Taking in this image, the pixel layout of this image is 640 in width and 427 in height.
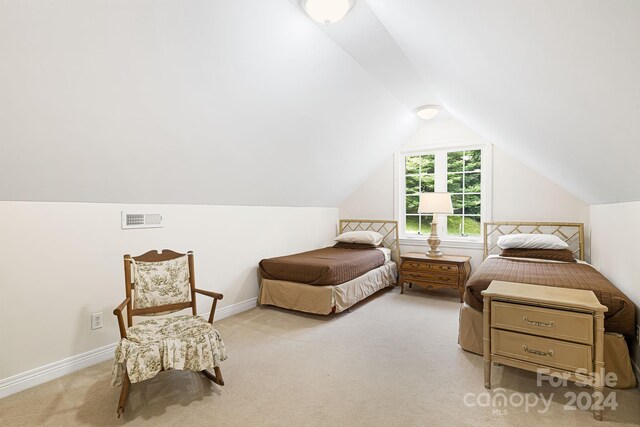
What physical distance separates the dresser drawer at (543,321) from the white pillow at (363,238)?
8.97 feet

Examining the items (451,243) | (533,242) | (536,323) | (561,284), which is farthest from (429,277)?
(536,323)

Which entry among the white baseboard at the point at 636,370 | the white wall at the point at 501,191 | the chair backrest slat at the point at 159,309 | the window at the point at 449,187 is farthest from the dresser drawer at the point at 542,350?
the window at the point at 449,187

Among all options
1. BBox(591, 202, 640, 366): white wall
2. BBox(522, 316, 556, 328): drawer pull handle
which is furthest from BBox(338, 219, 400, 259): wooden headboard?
BBox(522, 316, 556, 328): drawer pull handle

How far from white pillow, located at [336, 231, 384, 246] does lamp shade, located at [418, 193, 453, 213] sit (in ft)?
2.76

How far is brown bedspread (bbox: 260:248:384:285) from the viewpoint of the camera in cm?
346

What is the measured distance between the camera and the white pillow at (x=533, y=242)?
3586mm

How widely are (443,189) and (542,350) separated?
10.6 ft

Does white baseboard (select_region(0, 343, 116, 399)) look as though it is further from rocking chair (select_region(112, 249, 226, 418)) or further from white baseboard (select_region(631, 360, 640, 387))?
white baseboard (select_region(631, 360, 640, 387))

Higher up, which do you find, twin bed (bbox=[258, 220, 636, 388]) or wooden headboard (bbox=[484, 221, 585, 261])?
wooden headboard (bbox=[484, 221, 585, 261])

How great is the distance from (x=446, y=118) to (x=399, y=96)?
4.09 feet

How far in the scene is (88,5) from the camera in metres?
1.58

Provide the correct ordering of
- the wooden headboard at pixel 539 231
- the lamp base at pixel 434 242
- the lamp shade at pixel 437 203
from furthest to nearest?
the lamp base at pixel 434 242
the lamp shade at pixel 437 203
the wooden headboard at pixel 539 231

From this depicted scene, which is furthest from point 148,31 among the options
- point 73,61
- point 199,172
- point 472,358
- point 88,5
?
point 472,358

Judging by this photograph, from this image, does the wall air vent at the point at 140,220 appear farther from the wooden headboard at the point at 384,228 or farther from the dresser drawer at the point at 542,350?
the wooden headboard at the point at 384,228
